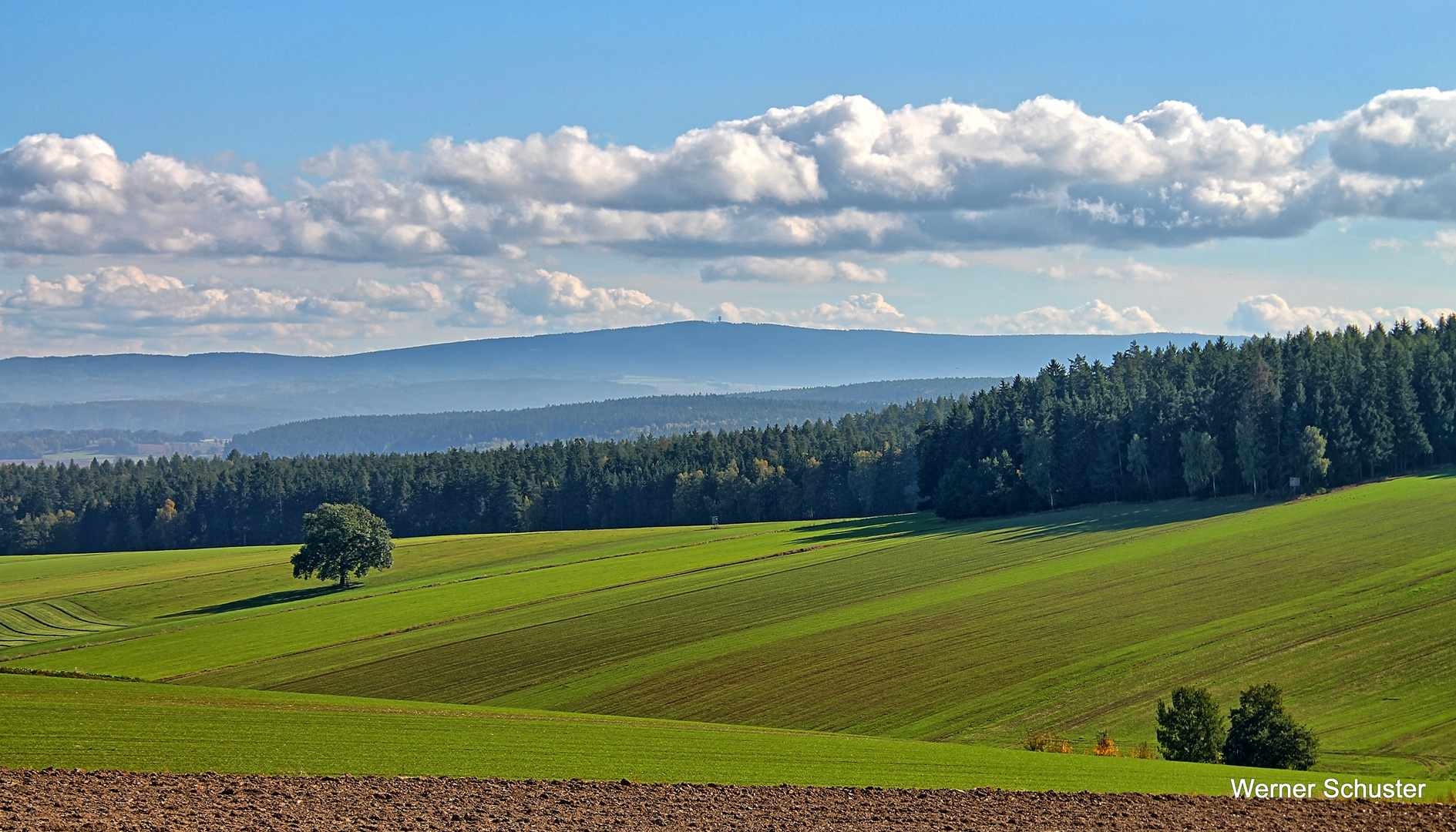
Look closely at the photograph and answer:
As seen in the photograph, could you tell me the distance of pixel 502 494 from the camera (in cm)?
17875

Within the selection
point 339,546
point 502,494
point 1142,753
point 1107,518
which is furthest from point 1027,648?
point 502,494

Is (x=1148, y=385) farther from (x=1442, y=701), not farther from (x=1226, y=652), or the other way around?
(x=1442, y=701)

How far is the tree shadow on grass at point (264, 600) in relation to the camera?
86812mm

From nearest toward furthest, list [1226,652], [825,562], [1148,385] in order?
1. [1226,652]
2. [825,562]
3. [1148,385]

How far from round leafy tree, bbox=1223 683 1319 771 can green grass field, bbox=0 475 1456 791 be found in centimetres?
182

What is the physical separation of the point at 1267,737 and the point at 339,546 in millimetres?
80622

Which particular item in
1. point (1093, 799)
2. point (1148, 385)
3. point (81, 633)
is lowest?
point (81, 633)

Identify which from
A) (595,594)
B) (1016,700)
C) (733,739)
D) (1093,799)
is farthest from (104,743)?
(595,594)

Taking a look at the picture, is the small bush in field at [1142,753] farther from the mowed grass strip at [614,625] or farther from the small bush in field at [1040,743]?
the mowed grass strip at [614,625]

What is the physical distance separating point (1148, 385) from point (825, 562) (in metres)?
59.7

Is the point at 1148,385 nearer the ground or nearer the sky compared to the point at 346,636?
nearer the sky

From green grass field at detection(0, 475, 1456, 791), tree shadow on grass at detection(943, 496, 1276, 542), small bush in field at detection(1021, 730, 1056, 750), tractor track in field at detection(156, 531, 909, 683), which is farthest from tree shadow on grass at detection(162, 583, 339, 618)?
small bush in field at detection(1021, 730, 1056, 750)

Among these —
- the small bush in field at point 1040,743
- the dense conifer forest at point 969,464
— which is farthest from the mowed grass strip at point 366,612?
the small bush in field at point 1040,743

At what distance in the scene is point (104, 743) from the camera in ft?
85.8
